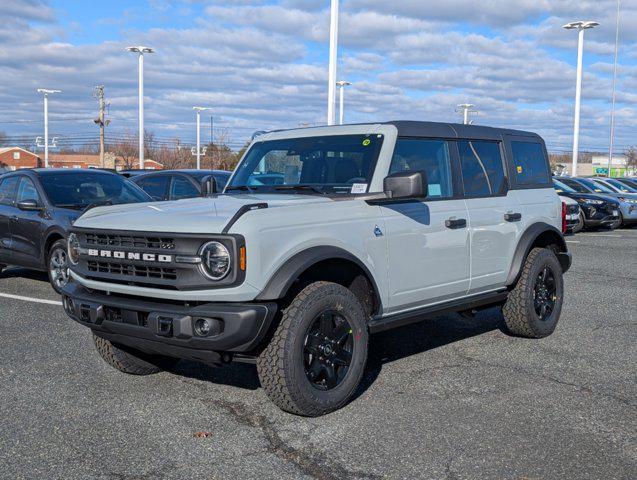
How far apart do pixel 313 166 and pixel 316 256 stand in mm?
1384

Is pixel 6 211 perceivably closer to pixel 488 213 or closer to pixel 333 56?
pixel 488 213

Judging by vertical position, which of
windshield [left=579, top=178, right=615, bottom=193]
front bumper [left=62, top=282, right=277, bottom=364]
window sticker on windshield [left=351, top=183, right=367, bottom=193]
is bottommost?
front bumper [left=62, top=282, right=277, bottom=364]

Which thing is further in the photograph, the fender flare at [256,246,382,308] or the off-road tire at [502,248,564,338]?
the off-road tire at [502,248,564,338]

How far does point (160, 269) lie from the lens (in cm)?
469

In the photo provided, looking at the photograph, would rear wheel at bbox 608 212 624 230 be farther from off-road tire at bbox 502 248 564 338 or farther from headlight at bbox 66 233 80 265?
headlight at bbox 66 233 80 265

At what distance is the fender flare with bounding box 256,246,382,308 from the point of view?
452 centimetres

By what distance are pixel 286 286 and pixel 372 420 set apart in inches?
41.4

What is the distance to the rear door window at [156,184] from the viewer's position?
1409 centimetres

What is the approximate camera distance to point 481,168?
661cm

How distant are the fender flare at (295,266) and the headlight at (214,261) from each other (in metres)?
0.27

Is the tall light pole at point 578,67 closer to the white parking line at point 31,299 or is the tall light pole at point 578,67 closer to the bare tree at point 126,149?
the white parking line at point 31,299

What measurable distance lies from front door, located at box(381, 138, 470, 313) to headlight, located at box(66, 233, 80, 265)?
7.17ft

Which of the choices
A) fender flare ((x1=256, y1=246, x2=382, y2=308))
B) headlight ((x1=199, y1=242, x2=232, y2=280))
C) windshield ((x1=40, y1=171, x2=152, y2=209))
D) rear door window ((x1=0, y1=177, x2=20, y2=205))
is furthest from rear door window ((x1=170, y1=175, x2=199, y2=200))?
headlight ((x1=199, y1=242, x2=232, y2=280))

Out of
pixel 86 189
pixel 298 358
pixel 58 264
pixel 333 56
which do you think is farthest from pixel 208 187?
pixel 333 56
